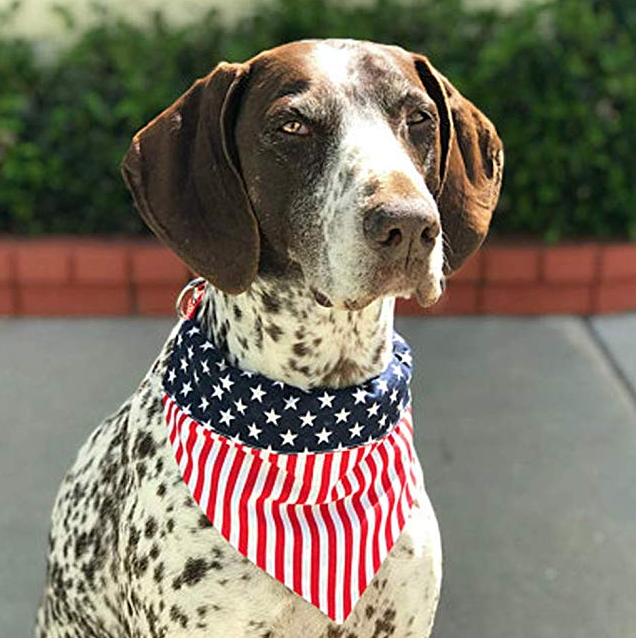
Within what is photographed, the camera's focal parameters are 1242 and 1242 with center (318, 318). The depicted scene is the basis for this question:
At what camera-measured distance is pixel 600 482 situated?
14.5ft

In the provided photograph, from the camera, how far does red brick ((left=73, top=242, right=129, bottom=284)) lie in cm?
559

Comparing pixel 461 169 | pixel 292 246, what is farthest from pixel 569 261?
pixel 292 246

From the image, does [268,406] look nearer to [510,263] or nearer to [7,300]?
[510,263]

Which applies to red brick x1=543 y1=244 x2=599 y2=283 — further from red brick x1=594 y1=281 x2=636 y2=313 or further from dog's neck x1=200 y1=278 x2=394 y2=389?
dog's neck x1=200 y1=278 x2=394 y2=389

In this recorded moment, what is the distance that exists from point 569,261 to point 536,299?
0.76ft

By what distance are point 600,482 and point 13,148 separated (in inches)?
119

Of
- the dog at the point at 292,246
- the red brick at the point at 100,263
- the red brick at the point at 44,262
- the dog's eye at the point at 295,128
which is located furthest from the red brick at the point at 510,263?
the dog's eye at the point at 295,128

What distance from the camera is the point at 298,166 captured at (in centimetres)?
237

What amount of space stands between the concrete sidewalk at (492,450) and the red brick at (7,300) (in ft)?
0.27

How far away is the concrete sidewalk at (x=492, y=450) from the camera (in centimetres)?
381

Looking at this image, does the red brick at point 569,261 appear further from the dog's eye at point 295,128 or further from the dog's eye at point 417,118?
the dog's eye at point 295,128

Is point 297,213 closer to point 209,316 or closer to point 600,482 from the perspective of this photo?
point 209,316

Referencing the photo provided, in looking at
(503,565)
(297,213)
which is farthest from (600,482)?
(297,213)

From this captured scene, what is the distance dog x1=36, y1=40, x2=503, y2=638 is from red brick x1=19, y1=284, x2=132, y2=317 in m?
2.97
